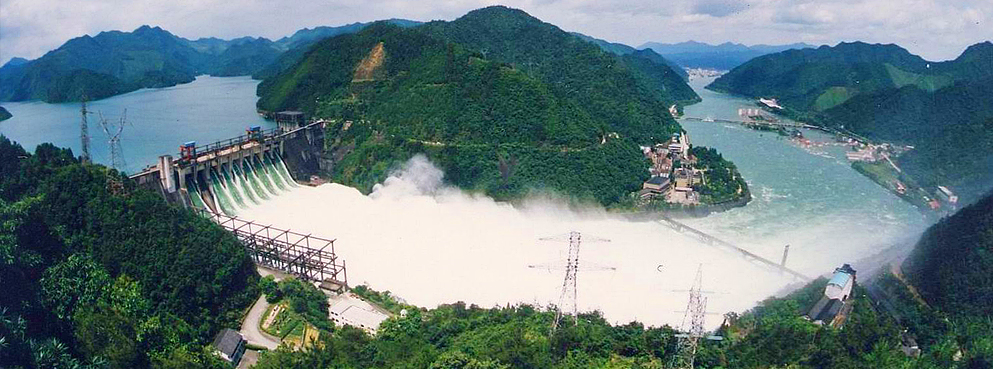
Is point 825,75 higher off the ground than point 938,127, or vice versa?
point 825,75

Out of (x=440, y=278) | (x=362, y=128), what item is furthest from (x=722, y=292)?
(x=362, y=128)

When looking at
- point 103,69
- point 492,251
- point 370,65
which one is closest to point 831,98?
point 370,65

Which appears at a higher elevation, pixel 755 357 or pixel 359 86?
pixel 359 86

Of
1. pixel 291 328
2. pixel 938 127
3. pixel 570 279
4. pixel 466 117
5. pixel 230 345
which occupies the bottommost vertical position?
pixel 291 328

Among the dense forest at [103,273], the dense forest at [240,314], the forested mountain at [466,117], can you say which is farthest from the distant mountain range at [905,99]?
the dense forest at [103,273]

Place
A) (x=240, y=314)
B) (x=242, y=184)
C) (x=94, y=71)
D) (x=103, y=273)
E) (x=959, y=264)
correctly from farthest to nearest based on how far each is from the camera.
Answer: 1. (x=94, y=71)
2. (x=242, y=184)
3. (x=959, y=264)
4. (x=240, y=314)
5. (x=103, y=273)

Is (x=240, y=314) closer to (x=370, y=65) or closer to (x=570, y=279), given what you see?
(x=570, y=279)

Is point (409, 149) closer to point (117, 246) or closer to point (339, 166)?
point (339, 166)
